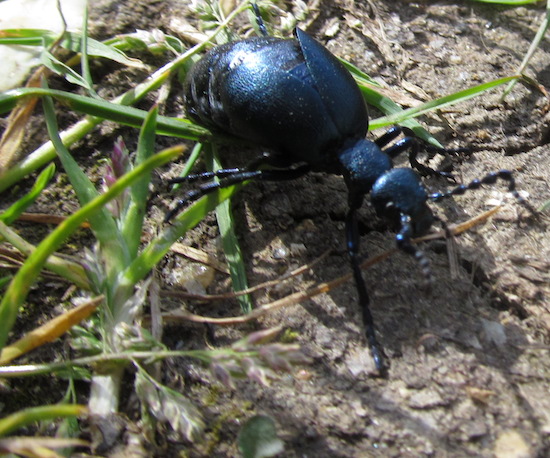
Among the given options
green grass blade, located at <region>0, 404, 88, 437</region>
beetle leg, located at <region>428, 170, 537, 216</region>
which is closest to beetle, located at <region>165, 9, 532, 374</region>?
beetle leg, located at <region>428, 170, 537, 216</region>

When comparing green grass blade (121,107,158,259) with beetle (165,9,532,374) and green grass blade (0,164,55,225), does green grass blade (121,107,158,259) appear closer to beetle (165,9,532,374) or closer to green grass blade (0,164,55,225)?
beetle (165,9,532,374)

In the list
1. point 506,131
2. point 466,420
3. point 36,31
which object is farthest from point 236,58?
point 466,420

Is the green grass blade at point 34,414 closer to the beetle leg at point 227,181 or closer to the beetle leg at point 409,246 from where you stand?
the beetle leg at point 227,181

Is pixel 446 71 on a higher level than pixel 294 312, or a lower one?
higher

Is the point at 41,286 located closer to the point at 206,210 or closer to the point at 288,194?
the point at 206,210

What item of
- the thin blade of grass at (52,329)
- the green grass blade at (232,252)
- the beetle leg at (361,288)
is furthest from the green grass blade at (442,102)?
the thin blade of grass at (52,329)
